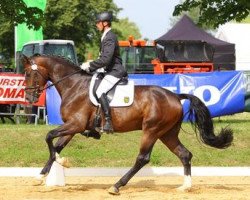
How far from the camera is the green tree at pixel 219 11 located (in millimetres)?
18047

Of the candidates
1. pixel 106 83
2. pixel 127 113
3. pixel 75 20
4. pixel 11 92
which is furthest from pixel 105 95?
pixel 75 20

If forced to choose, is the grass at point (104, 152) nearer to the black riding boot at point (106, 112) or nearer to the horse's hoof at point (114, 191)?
the black riding boot at point (106, 112)

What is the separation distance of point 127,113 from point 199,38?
22.8m

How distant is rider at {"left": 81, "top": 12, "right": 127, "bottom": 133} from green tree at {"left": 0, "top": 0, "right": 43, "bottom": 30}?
7583 mm

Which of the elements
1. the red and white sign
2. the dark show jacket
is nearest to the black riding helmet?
the dark show jacket

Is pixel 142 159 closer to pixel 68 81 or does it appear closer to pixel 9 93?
pixel 68 81

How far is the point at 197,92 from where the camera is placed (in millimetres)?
18297

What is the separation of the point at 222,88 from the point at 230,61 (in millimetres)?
18186

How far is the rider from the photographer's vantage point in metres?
10.6

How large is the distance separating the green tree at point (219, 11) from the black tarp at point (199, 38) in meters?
9.75

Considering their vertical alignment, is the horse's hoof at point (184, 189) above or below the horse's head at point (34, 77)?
below

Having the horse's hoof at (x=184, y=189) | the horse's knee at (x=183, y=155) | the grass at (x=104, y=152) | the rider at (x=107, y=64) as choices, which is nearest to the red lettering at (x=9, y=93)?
the grass at (x=104, y=152)

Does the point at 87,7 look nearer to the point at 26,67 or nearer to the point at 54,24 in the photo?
the point at 54,24

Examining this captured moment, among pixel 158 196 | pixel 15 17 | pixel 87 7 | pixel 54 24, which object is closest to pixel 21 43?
pixel 15 17
